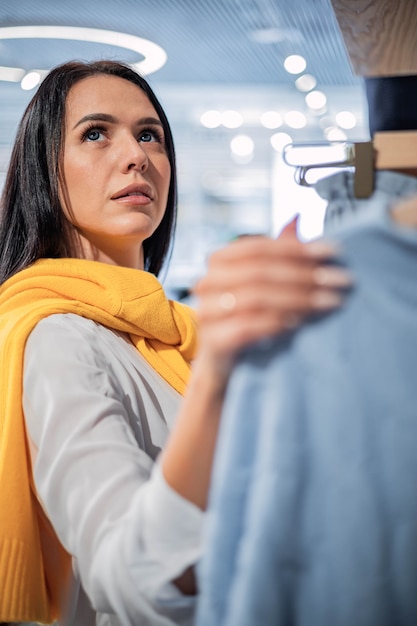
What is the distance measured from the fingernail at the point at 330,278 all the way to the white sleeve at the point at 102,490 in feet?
0.65

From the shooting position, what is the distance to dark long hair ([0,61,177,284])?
107cm

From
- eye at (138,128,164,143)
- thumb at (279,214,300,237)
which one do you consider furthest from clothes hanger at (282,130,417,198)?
eye at (138,128,164,143)

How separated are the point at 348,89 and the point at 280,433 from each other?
18.6 feet

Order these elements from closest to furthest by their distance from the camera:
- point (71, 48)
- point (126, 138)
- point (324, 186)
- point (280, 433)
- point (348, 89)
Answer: point (280, 433)
point (324, 186)
point (126, 138)
point (71, 48)
point (348, 89)

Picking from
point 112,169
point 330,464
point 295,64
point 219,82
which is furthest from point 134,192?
point 219,82

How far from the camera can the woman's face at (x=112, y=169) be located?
1.02 m

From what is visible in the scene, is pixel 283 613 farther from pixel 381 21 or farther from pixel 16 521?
pixel 381 21

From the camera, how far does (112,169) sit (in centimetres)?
102

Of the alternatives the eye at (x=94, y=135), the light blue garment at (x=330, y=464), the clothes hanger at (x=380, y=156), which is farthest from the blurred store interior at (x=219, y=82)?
the light blue garment at (x=330, y=464)

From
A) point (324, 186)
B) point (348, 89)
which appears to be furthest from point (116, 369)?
point (348, 89)

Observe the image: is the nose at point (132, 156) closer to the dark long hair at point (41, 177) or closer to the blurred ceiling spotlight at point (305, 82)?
the dark long hair at point (41, 177)

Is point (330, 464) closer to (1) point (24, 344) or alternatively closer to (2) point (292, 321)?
(2) point (292, 321)

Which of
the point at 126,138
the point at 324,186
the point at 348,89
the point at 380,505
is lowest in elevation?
the point at 380,505

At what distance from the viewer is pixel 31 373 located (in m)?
0.82
